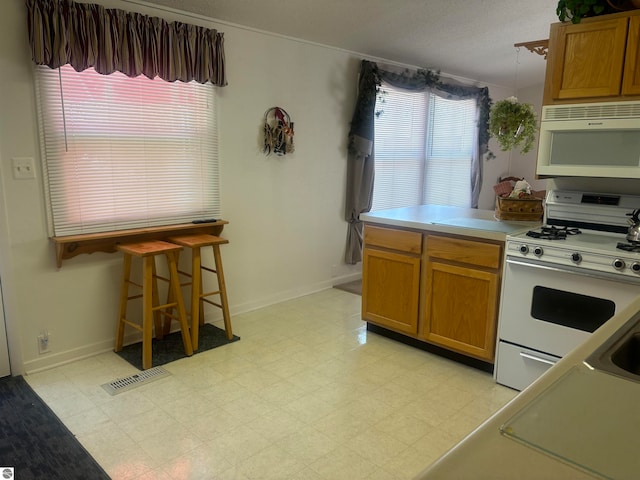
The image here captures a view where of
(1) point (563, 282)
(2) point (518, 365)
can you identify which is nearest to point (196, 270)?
(2) point (518, 365)

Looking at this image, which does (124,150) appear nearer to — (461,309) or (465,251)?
(465,251)

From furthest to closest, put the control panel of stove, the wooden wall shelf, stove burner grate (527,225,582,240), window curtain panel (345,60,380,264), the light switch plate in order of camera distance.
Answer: window curtain panel (345,60,380,264) < the wooden wall shelf < the light switch plate < stove burner grate (527,225,582,240) < the control panel of stove

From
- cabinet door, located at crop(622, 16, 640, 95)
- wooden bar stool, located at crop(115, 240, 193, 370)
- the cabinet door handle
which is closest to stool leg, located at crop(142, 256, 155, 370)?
wooden bar stool, located at crop(115, 240, 193, 370)

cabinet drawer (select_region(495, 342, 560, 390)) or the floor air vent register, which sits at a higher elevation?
cabinet drawer (select_region(495, 342, 560, 390))

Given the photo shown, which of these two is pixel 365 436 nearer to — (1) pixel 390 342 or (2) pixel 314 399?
(2) pixel 314 399

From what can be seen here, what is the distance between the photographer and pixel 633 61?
247 centimetres

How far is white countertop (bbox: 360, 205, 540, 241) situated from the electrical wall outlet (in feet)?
7.45

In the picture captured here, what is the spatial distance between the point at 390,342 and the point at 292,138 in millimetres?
1975

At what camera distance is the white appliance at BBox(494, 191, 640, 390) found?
235 cm

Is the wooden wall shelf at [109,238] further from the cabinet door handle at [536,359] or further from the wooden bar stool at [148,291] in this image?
the cabinet door handle at [536,359]

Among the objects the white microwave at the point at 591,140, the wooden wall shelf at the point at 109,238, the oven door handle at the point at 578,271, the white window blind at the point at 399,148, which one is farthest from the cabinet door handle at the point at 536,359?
the white window blind at the point at 399,148

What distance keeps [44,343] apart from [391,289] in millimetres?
2339

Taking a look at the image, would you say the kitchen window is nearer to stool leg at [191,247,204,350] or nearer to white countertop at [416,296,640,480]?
stool leg at [191,247,204,350]

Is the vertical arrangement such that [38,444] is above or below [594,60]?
below
